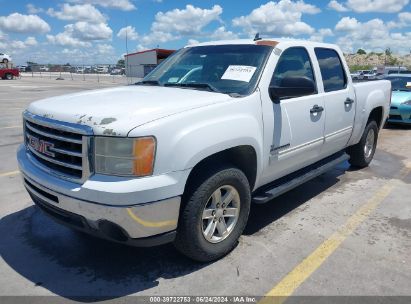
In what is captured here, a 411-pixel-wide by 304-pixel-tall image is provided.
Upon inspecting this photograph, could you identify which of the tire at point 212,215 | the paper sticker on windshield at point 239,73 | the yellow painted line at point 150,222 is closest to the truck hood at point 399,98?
the paper sticker on windshield at point 239,73

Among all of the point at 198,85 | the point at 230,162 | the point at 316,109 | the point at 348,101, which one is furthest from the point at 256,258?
the point at 348,101

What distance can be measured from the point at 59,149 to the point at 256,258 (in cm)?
192

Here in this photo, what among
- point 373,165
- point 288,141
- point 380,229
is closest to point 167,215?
point 288,141

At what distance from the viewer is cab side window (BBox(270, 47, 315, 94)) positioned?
13.3 feet

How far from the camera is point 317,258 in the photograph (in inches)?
141

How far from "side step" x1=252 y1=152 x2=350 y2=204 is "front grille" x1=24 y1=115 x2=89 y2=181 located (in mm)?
1727

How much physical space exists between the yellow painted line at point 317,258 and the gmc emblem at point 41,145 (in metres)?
2.00

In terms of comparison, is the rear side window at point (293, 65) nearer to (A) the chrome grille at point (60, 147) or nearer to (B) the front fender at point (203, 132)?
(B) the front fender at point (203, 132)

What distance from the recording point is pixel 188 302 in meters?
2.94

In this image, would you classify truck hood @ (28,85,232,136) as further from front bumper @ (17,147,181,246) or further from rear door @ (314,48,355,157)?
rear door @ (314,48,355,157)

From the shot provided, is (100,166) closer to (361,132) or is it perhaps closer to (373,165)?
(361,132)

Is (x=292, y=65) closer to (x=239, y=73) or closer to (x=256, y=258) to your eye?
(x=239, y=73)

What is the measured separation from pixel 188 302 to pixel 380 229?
2.36 metres

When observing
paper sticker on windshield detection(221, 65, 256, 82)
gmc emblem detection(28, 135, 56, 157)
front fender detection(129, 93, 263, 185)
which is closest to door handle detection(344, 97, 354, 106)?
paper sticker on windshield detection(221, 65, 256, 82)
